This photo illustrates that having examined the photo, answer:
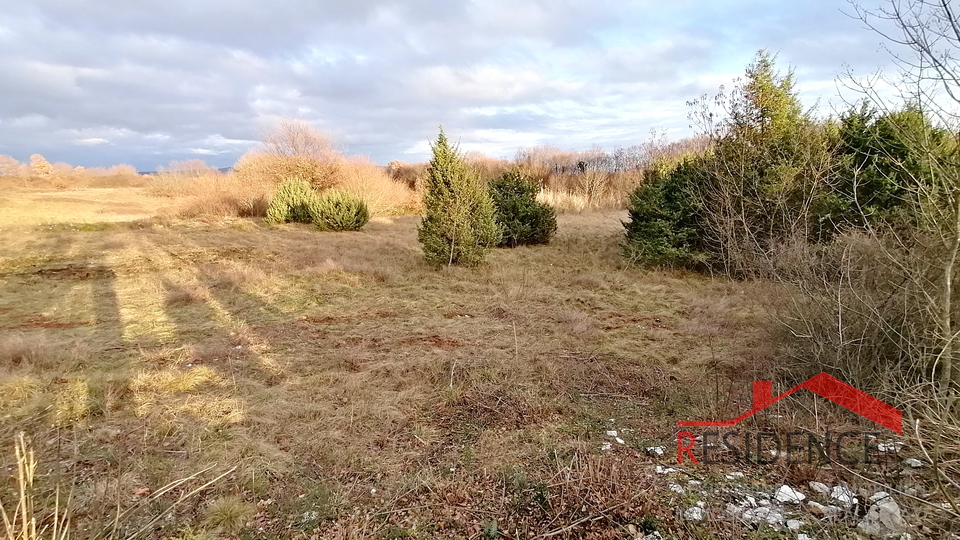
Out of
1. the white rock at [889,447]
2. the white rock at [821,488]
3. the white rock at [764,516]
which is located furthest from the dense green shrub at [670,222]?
the white rock at [764,516]

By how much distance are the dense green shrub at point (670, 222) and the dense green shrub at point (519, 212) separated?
3051 millimetres

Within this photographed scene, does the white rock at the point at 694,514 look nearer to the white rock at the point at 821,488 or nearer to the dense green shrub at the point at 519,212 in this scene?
the white rock at the point at 821,488

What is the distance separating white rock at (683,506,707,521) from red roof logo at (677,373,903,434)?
3.19 ft

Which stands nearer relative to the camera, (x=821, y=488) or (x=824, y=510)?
(x=824, y=510)

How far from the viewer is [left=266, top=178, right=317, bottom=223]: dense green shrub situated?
15383 millimetres

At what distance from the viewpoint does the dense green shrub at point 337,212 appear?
1480cm

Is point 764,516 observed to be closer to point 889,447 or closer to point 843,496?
point 843,496

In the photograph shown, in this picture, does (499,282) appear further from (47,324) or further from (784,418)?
(47,324)

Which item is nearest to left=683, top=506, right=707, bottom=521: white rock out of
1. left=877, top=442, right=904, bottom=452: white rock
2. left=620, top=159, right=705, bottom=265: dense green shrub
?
left=877, top=442, right=904, bottom=452: white rock

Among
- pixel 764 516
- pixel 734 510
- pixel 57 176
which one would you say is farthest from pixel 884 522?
pixel 57 176

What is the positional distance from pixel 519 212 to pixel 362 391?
842 cm

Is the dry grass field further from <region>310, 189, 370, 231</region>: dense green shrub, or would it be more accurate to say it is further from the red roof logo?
<region>310, 189, 370, 231</region>: dense green shrub

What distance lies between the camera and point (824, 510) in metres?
2.25

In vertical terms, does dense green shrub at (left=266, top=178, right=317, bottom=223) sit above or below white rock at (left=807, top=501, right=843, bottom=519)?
Answer: above
